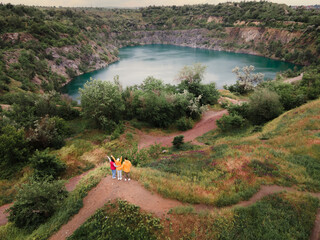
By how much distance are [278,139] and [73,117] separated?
27661 millimetres

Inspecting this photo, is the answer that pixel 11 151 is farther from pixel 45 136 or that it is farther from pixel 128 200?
pixel 128 200

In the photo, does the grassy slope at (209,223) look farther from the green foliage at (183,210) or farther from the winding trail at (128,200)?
the winding trail at (128,200)

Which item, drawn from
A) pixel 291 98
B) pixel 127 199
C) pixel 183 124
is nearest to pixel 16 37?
pixel 183 124

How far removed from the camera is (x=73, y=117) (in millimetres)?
30219

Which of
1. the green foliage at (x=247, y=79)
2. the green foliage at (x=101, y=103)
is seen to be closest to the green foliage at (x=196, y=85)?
the green foliage at (x=247, y=79)

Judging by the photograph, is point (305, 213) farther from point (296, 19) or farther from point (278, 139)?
point (296, 19)

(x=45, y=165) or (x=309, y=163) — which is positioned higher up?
(x=309, y=163)

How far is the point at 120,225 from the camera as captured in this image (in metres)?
9.75

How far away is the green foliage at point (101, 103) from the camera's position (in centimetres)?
2552

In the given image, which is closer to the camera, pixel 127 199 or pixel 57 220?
pixel 57 220

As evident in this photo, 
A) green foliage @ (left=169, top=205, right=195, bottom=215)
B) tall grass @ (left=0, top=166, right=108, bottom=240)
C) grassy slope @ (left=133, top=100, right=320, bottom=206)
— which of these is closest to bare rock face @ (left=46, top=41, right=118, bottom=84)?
tall grass @ (left=0, top=166, right=108, bottom=240)

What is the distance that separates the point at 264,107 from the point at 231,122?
486cm

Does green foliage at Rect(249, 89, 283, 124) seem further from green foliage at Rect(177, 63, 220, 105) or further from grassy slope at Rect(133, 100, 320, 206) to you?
green foliage at Rect(177, 63, 220, 105)

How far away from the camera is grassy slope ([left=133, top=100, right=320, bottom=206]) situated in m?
12.0
